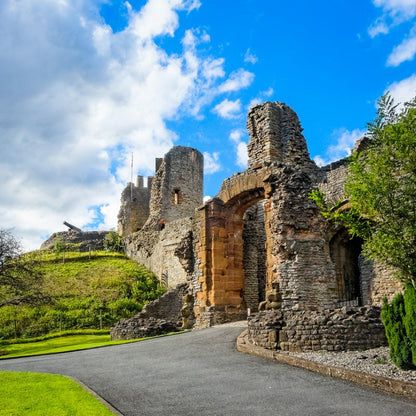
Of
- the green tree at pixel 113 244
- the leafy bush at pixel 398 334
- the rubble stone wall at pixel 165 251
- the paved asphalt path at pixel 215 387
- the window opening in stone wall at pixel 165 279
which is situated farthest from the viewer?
the green tree at pixel 113 244

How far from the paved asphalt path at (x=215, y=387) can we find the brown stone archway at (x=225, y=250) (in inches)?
267

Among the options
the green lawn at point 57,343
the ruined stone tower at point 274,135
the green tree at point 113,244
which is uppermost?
the ruined stone tower at point 274,135

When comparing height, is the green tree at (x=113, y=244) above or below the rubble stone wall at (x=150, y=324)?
above

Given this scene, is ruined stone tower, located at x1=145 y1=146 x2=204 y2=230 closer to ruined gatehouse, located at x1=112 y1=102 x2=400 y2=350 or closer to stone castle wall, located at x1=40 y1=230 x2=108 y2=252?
ruined gatehouse, located at x1=112 y1=102 x2=400 y2=350

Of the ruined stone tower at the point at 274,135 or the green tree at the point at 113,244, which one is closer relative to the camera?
the ruined stone tower at the point at 274,135

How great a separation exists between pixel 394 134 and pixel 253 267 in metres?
13.6

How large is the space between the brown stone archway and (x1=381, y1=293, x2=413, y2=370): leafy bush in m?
10.4

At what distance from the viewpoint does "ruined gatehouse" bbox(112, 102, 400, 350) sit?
10453mm

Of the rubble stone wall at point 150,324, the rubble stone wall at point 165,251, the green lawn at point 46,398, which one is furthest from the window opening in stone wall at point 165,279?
the green lawn at point 46,398

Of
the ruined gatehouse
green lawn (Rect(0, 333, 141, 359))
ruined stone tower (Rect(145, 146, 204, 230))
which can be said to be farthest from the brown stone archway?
ruined stone tower (Rect(145, 146, 204, 230))

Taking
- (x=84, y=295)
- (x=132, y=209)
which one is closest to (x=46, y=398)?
(x=84, y=295)

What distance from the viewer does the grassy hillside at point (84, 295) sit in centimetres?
2170

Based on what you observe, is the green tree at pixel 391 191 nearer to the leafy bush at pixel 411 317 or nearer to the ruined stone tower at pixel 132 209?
the leafy bush at pixel 411 317

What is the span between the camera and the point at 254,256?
21125mm
